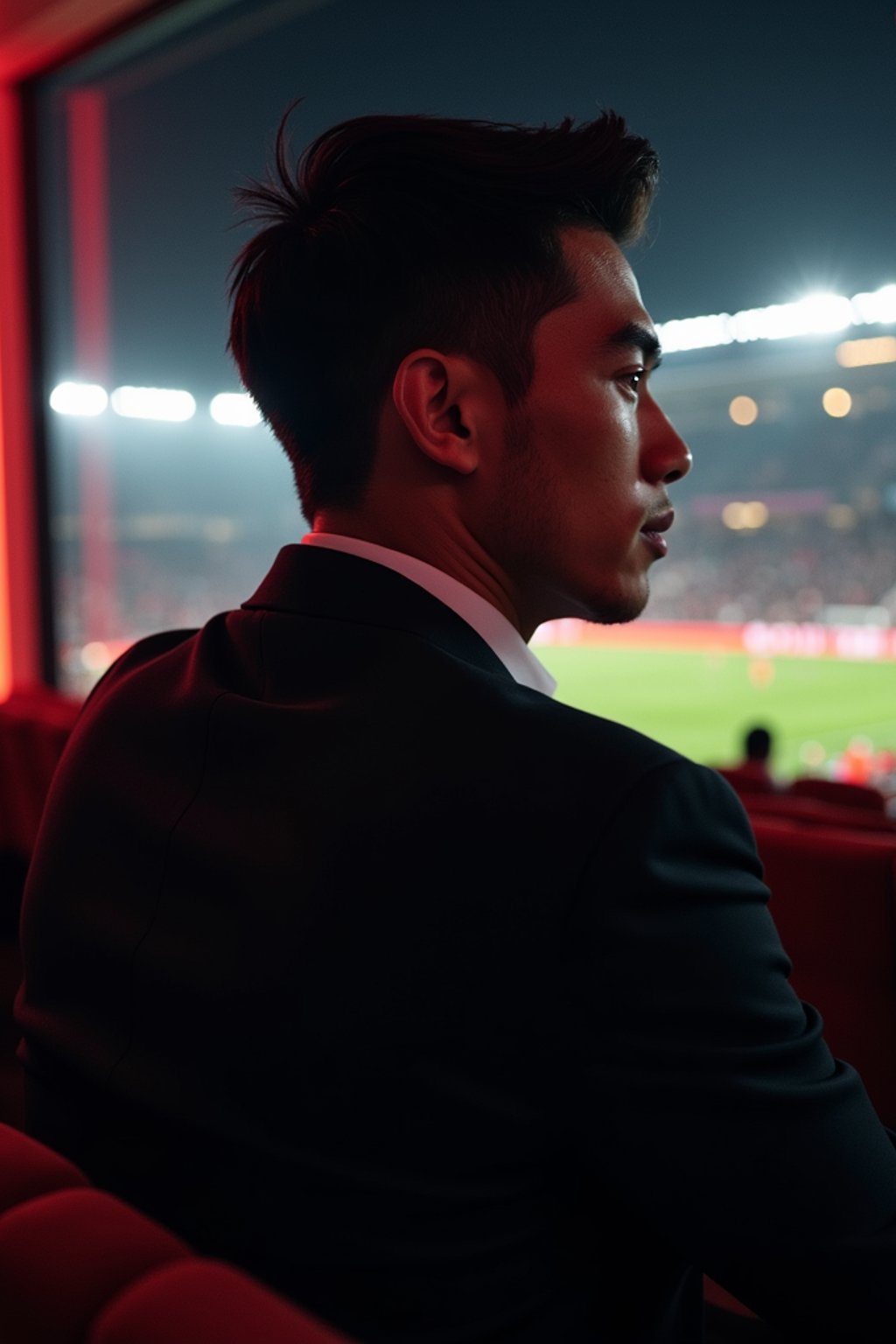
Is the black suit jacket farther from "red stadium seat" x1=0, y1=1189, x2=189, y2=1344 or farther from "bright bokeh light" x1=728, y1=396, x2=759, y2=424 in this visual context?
"bright bokeh light" x1=728, y1=396, x2=759, y2=424

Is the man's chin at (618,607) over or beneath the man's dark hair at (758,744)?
over

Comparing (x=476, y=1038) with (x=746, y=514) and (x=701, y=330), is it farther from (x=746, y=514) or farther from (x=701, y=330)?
(x=746, y=514)

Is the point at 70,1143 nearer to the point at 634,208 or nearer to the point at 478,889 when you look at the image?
the point at 478,889

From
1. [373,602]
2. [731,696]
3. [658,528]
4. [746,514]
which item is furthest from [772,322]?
[731,696]

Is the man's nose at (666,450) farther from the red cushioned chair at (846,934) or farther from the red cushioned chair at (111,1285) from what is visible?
the red cushioned chair at (846,934)

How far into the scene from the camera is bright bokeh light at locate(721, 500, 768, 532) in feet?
36.1

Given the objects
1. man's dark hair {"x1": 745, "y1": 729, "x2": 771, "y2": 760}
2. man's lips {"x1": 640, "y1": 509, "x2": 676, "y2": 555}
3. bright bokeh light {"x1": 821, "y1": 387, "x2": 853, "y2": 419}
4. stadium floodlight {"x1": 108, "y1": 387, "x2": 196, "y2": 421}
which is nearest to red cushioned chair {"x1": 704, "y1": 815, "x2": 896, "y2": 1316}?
man's lips {"x1": 640, "y1": 509, "x2": 676, "y2": 555}

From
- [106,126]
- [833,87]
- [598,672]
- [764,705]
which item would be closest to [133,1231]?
[833,87]

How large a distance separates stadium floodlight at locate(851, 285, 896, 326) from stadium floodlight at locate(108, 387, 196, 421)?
163 inches

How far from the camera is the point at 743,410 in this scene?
895cm

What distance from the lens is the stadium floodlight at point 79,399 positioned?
6.42m

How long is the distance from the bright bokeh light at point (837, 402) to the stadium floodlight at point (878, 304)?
2.31 metres

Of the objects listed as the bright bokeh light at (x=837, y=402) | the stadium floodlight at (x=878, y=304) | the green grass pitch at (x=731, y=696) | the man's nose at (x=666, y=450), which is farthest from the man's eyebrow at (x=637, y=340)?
the green grass pitch at (x=731, y=696)

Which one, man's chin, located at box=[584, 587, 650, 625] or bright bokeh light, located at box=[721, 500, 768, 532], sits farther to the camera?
bright bokeh light, located at box=[721, 500, 768, 532]
